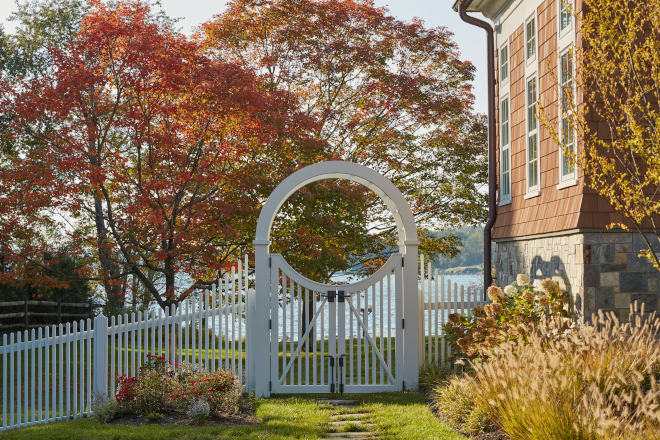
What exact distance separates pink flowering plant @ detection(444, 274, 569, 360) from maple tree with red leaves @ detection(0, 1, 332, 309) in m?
4.43

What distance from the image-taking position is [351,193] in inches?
473

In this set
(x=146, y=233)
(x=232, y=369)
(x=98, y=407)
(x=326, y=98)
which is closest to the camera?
(x=98, y=407)

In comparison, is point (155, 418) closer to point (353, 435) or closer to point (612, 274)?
point (353, 435)

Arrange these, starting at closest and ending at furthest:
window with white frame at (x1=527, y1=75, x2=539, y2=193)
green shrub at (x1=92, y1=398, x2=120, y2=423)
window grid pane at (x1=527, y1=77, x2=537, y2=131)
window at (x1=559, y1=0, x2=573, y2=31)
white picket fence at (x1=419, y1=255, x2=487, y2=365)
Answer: green shrub at (x1=92, y1=398, x2=120, y2=423) < window at (x1=559, y1=0, x2=573, y2=31) < white picket fence at (x1=419, y1=255, x2=487, y2=365) < window with white frame at (x1=527, y1=75, x2=539, y2=193) < window grid pane at (x1=527, y1=77, x2=537, y2=131)

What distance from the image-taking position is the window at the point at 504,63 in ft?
34.6

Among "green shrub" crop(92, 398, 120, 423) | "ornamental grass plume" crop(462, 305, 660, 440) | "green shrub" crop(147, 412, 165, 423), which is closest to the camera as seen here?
"ornamental grass plume" crop(462, 305, 660, 440)

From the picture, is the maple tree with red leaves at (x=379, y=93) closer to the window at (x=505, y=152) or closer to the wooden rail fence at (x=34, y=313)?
the window at (x=505, y=152)

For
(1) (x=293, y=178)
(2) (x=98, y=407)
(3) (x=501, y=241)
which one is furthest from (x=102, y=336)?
(3) (x=501, y=241)

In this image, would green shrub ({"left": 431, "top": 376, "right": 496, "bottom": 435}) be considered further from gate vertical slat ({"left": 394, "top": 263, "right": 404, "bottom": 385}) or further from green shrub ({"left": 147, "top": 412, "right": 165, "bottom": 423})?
green shrub ({"left": 147, "top": 412, "right": 165, "bottom": 423})

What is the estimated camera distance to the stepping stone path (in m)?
6.00

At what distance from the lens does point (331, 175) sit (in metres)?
8.46

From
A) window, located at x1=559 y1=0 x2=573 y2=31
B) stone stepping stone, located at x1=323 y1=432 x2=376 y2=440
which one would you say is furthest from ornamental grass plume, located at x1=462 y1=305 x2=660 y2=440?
window, located at x1=559 y1=0 x2=573 y2=31

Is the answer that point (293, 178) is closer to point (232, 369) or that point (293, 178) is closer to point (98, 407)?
point (232, 369)

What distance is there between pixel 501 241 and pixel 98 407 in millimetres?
6759
